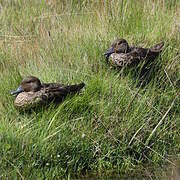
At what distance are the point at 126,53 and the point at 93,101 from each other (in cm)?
109

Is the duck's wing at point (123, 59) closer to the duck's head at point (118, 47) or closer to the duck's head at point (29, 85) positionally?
the duck's head at point (118, 47)

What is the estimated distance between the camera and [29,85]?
6.68m

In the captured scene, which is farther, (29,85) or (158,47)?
(158,47)

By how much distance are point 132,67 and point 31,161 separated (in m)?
2.04

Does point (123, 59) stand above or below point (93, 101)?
above

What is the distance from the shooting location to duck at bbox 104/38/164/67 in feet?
24.3

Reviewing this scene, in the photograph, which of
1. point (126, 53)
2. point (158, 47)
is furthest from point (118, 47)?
point (158, 47)

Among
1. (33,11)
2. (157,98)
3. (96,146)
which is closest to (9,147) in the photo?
(96,146)

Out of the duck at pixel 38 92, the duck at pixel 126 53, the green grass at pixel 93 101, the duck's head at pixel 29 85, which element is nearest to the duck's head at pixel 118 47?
the duck at pixel 126 53

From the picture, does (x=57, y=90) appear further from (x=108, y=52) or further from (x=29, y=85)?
(x=108, y=52)

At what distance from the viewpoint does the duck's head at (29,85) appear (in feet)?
21.9

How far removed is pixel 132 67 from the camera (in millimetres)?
7395

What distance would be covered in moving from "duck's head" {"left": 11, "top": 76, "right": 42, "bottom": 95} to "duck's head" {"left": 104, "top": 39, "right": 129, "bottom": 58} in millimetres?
1132

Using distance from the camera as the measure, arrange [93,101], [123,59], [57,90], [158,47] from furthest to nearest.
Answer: [158,47] < [123,59] < [93,101] < [57,90]
